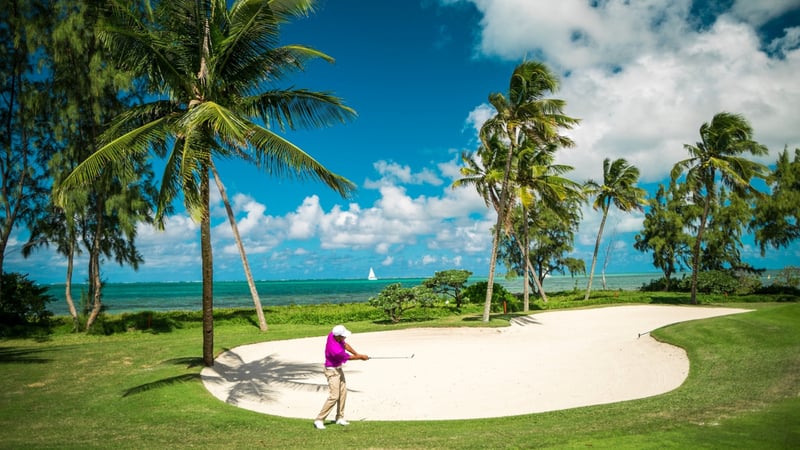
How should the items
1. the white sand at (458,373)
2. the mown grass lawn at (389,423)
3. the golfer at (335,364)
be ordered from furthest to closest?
1. the white sand at (458,373)
2. the golfer at (335,364)
3. the mown grass lawn at (389,423)

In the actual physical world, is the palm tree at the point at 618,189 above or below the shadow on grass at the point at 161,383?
above

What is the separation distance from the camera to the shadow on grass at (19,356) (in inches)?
539

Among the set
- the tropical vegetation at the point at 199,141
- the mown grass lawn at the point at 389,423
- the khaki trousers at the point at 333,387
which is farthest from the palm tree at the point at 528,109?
the khaki trousers at the point at 333,387

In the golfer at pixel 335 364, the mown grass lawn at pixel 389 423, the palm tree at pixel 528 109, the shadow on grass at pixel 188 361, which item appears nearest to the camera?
the mown grass lawn at pixel 389 423

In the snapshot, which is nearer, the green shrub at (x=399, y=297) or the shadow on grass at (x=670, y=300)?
the green shrub at (x=399, y=297)

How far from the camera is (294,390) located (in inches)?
437

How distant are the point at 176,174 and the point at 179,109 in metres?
2.75

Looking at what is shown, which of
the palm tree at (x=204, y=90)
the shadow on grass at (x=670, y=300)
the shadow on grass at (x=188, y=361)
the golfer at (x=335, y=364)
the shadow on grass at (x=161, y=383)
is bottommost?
the shadow on grass at (x=161, y=383)

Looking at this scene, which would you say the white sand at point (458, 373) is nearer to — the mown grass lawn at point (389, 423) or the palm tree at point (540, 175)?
the mown grass lawn at point (389, 423)

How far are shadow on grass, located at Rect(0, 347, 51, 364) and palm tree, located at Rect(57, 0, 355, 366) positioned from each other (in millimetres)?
6117

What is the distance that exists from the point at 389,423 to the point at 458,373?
4.76 m

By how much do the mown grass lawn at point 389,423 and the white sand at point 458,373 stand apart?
2.97ft

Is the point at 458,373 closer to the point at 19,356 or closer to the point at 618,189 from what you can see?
the point at 19,356

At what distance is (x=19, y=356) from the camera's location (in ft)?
48.1
